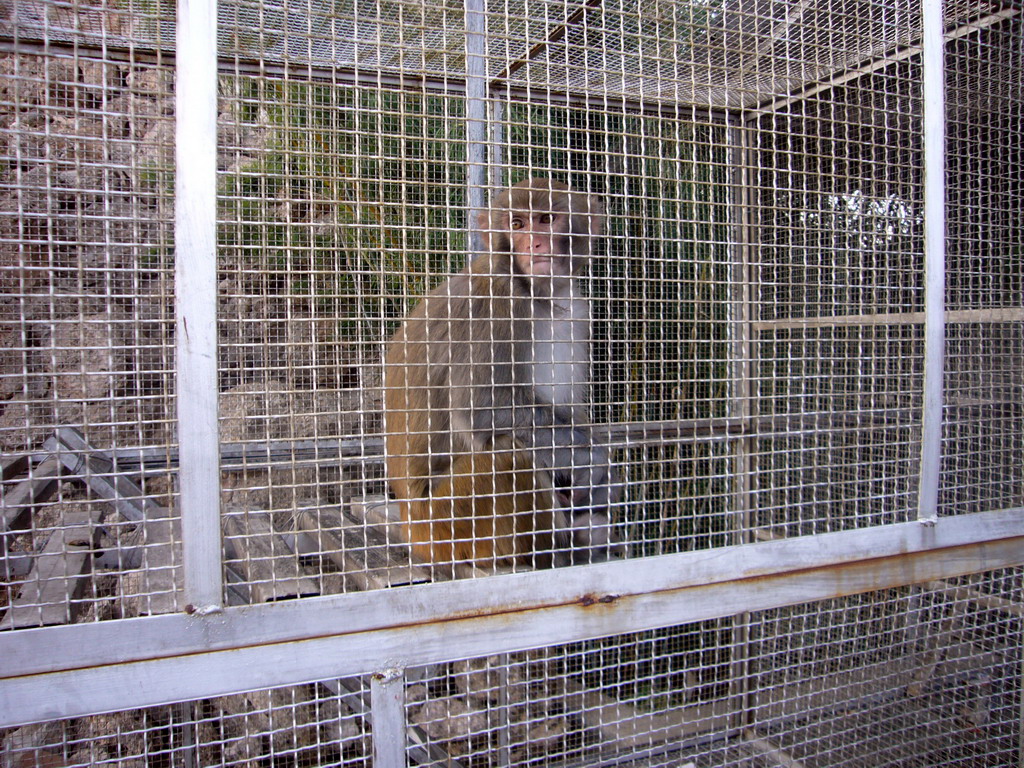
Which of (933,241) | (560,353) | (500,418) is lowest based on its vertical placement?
(500,418)

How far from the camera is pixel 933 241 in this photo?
1.89 meters

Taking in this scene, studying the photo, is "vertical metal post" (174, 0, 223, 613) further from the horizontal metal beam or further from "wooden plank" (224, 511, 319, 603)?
"wooden plank" (224, 511, 319, 603)

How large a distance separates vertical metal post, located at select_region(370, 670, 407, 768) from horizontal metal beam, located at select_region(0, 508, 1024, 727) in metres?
0.04

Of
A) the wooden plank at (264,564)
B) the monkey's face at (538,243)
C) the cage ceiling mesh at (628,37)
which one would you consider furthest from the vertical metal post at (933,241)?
the wooden plank at (264,564)

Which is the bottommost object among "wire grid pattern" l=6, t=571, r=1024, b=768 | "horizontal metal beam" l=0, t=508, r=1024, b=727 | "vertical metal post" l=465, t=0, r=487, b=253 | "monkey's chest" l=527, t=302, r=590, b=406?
"wire grid pattern" l=6, t=571, r=1024, b=768

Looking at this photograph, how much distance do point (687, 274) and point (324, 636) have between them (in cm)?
384

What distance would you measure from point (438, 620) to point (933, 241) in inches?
67.9

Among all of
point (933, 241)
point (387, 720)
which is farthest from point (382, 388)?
point (933, 241)

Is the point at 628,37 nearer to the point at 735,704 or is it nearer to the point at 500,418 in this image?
the point at 500,418

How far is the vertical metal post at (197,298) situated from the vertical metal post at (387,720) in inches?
15.2

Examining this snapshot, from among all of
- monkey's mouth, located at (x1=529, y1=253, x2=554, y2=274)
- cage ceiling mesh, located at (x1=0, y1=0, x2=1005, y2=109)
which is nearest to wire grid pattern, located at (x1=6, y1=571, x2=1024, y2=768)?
monkey's mouth, located at (x1=529, y1=253, x2=554, y2=274)

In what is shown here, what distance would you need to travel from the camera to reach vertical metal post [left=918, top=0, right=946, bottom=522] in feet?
6.16

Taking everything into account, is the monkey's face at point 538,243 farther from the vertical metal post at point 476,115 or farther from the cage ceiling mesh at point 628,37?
the cage ceiling mesh at point 628,37

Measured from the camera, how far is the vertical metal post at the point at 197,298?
1.26 metres
